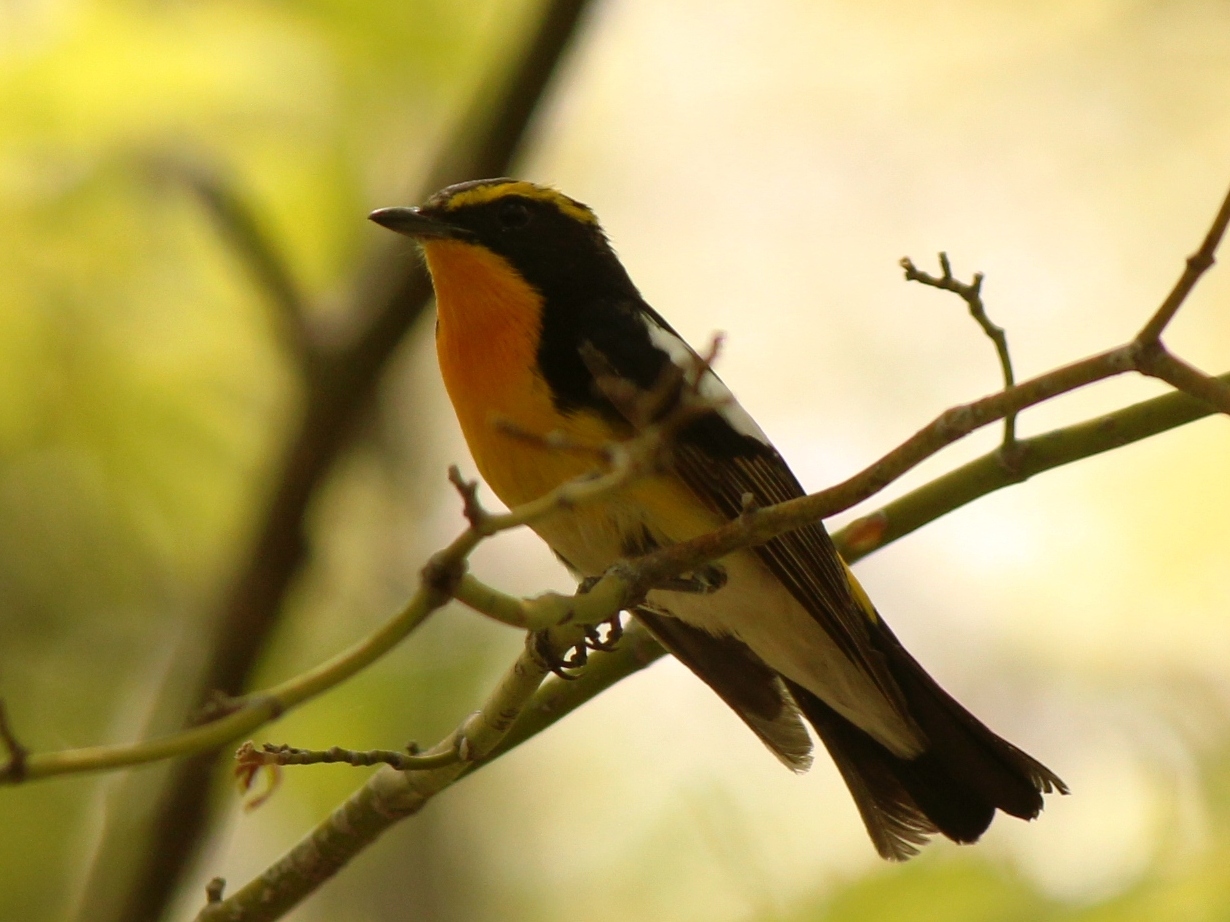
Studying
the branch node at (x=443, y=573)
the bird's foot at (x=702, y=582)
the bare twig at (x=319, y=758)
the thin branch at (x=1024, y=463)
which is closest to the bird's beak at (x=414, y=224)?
the bird's foot at (x=702, y=582)

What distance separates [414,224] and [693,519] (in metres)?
1.13

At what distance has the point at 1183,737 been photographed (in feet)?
15.2

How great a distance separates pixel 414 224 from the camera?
3.95 metres

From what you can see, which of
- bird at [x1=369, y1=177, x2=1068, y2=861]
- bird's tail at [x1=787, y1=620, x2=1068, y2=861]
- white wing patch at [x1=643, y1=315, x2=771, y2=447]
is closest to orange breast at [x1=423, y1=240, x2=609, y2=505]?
bird at [x1=369, y1=177, x2=1068, y2=861]

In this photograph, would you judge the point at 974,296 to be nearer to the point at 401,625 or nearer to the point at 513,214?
the point at 401,625

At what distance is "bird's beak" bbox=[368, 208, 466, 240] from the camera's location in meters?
3.89

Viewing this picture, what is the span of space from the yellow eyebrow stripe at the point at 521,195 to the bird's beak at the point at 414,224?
3.5 inches

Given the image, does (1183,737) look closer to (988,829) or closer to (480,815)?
(988,829)

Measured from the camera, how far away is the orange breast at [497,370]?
342cm

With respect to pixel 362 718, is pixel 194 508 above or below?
above

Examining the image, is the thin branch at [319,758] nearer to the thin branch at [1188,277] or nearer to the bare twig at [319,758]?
the bare twig at [319,758]

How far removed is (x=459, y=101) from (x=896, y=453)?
415 cm

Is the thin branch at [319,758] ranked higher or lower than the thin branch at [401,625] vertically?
lower

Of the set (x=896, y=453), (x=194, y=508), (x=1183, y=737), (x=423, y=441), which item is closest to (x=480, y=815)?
(x=423, y=441)
